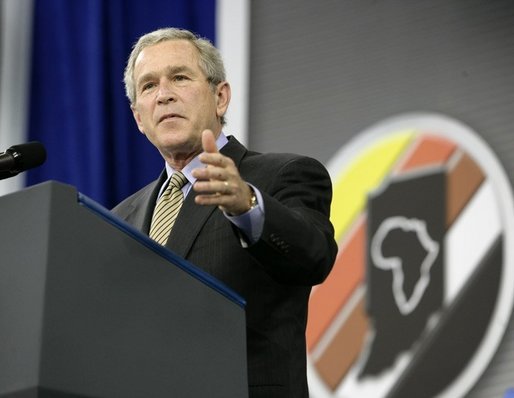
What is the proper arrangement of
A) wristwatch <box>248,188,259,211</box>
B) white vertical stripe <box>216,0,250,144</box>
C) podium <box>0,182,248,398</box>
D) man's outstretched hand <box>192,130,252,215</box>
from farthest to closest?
white vertical stripe <box>216,0,250,144</box> < wristwatch <box>248,188,259,211</box> < man's outstretched hand <box>192,130,252,215</box> < podium <box>0,182,248,398</box>

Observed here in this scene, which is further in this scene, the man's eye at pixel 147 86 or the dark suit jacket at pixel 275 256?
the man's eye at pixel 147 86

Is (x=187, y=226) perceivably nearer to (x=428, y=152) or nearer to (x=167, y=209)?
(x=167, y=209)

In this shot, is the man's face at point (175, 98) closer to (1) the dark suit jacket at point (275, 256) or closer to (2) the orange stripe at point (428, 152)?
(1) the dark suit jacket at point (275, 256)

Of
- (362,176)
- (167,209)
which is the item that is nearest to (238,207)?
(167,209)

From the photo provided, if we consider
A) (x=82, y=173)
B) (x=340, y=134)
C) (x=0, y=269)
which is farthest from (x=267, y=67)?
(x=0, y=269)

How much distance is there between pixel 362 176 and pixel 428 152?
0.21m

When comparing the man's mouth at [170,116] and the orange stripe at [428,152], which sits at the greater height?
the man's mouth at [170,116]

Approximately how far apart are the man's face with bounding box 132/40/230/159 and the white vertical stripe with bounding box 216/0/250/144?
1.25m

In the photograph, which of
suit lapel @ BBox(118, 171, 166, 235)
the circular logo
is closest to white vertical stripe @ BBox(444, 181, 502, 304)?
the circular logo

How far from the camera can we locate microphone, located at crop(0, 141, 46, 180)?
148 centimetres

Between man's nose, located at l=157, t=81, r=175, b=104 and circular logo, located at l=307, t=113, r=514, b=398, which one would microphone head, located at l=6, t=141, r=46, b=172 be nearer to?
man's nose, located at l=157, t=81, r=175, b=104

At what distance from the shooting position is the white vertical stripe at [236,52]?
11.3 feet

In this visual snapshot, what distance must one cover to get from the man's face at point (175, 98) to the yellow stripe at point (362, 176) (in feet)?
3.01

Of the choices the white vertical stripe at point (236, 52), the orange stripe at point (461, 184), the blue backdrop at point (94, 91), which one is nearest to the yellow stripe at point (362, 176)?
the orange stripe at point (461, 184)
